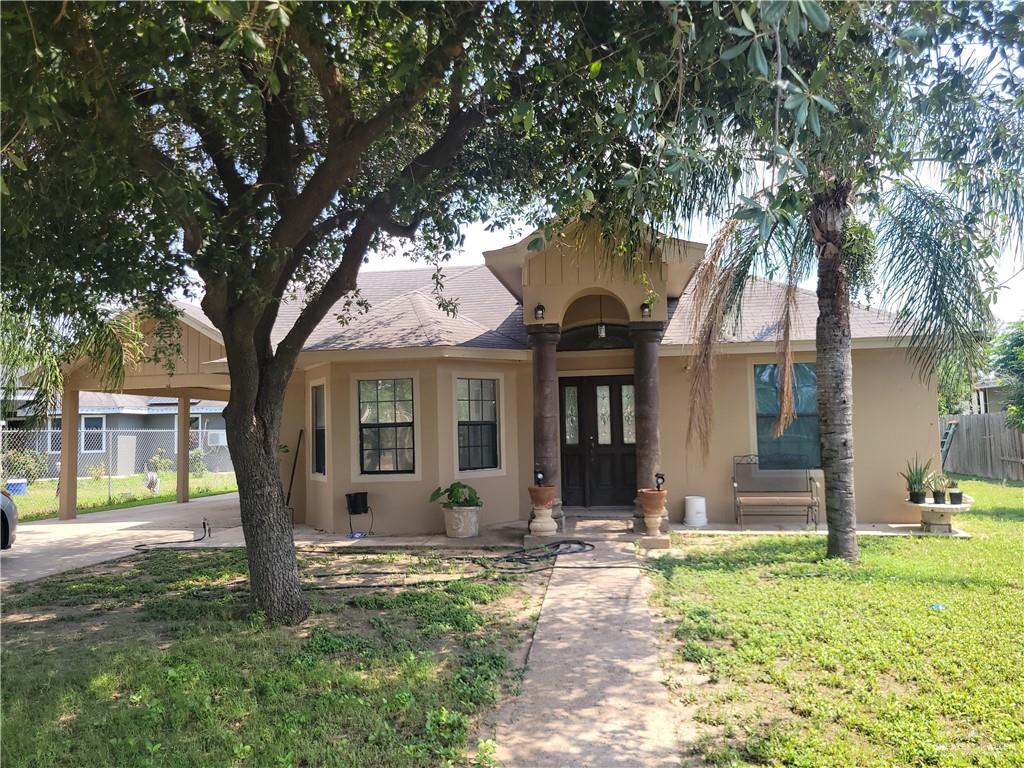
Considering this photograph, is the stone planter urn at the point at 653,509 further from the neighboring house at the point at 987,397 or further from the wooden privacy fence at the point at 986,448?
the neighboring house at the point at 987,397

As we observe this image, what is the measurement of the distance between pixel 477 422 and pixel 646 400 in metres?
2.92

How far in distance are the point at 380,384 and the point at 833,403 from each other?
681 cm

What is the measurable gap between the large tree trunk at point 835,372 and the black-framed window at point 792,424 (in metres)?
3.06

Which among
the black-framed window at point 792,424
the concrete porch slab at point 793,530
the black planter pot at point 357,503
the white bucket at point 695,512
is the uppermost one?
the black-framed window at point 792,424

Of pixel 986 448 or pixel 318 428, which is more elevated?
pixel 318 428

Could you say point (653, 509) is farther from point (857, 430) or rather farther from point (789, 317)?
point (857, 430)

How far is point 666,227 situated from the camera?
7.58 m

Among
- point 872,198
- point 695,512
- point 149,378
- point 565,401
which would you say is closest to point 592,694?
point 872,198

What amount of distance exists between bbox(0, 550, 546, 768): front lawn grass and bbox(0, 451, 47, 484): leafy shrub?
14614mm

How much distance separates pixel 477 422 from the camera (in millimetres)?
11383

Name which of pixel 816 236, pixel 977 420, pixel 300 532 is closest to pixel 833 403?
pixel 816 236

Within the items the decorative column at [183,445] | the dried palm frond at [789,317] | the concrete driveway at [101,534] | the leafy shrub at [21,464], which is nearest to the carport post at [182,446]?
Answer: the decorative column at [183,445]

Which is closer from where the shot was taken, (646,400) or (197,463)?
(646,400)

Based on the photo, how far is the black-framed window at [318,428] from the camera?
→ 11.8 meters
